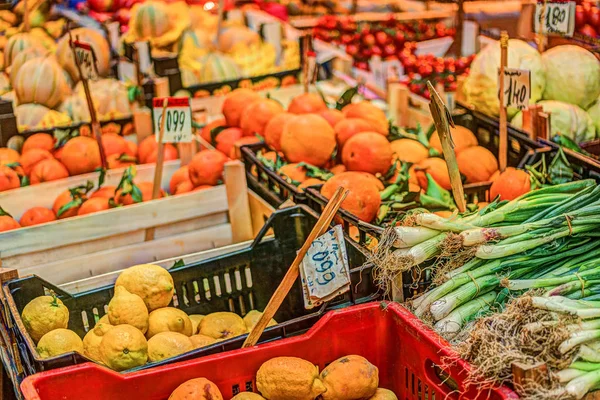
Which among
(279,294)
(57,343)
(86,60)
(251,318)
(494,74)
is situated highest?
(86,60)

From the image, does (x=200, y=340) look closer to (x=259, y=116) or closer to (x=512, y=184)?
(x=512, y=184)

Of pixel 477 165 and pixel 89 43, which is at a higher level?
pixel 89 43

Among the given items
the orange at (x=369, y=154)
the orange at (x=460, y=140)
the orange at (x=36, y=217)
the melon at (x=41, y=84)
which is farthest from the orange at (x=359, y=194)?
the melon at (x=41, y=84)

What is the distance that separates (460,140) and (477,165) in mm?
250

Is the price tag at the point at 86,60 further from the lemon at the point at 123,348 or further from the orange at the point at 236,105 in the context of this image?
the lemon at the point at 123,348

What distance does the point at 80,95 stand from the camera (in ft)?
13.8

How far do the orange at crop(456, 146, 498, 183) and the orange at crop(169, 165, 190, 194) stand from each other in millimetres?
1239

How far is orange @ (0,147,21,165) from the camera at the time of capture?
3.30m

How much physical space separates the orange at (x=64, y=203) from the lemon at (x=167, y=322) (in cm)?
110

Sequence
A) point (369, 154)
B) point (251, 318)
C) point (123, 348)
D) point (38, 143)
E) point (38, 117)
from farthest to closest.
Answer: point (38, 117)
point (38, 143)
point (369, 154)
point (251, 318)
point (123, 348)

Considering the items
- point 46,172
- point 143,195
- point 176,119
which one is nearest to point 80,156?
point 46,172

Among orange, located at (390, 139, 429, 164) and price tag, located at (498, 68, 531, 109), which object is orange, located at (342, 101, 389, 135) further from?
price tag, located at (498, 68, 531, 109)

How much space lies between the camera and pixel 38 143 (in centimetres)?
349

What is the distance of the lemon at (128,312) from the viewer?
1.92m
